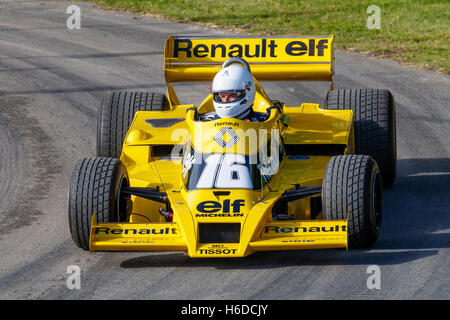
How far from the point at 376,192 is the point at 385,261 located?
44.6 inches

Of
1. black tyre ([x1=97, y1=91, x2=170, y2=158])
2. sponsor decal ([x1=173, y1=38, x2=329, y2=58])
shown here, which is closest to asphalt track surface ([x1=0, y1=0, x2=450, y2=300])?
black tyre ([x1=97, y1=91, x2=170, y2=158])

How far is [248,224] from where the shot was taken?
9.82 metres

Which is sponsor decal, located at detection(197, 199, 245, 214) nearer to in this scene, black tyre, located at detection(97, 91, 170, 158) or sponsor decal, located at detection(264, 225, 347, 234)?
sponsor decal, located at detection(264, 225, 347, 234)

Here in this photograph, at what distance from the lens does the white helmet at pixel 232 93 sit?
11219mm

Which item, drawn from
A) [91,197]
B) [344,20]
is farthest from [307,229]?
[344,20]

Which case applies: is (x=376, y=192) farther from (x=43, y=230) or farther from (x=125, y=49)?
(x=125, y=49)

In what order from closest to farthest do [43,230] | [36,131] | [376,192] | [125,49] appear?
1. [376,192]
2. [43,230]
3. [36,131]
4. [125,49]

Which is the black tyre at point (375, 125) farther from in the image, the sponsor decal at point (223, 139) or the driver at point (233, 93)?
the sponsor decal at point (223, 139)

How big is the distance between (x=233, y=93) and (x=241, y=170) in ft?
3.66

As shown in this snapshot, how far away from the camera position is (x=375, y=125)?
12891 millimetres

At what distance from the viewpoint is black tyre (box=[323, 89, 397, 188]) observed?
42.1 feet

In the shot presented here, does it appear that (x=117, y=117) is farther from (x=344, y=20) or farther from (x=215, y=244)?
(x=344, y=20)

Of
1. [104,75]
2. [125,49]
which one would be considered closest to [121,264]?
[104,75]

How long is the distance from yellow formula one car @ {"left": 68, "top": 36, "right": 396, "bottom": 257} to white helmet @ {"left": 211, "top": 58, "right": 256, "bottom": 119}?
32 cm
